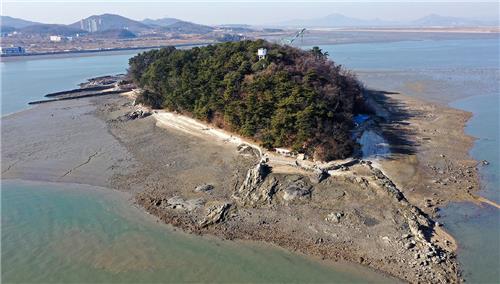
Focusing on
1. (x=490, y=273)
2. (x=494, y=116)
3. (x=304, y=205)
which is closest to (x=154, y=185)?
(x=304, y=205)

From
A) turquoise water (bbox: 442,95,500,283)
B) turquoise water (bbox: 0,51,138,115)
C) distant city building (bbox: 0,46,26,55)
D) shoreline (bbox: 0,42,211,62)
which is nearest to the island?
turquoise water (bbox: 442,95,500,283)

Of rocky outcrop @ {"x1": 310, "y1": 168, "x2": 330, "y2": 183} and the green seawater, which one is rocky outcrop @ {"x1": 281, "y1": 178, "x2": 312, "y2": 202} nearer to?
rocky outcrop @ {"x1": 310, "y1": 168, "x2": 330, "y2": 183}

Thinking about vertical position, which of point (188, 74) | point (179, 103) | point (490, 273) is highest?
point (188, 74)

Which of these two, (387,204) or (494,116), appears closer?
(387,204)

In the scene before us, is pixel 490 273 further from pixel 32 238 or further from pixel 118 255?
pixel 32 238

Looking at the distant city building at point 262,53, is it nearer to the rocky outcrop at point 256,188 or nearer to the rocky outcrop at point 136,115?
the rocky outcrop at point 256,188

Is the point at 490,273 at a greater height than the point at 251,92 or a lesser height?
lesser

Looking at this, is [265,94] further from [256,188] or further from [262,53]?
[256,188]

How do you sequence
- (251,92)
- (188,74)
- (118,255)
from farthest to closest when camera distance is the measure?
(188,74)
(251,92)
(118,255)
